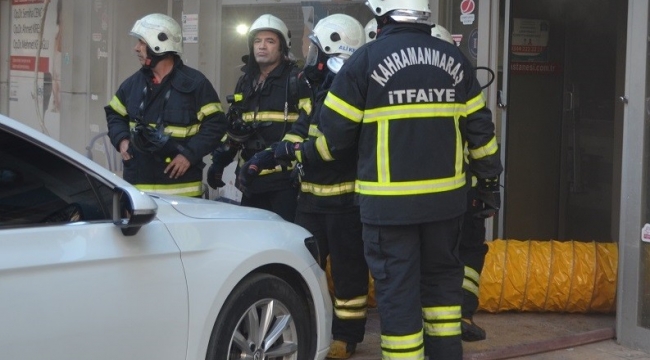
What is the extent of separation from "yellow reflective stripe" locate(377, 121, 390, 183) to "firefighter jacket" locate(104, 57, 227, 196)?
189 cm

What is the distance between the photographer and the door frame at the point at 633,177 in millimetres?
6180

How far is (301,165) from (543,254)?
2.22 meters

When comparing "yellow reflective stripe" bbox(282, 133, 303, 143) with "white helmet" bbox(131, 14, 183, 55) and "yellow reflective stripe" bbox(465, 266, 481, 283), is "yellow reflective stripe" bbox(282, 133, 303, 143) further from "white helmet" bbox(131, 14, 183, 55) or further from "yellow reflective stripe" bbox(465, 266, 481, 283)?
"yellow reflective stripe" bbox(465, 266, 481, 283)

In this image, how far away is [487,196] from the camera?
548 centimetres

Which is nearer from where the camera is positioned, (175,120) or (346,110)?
(346,110)

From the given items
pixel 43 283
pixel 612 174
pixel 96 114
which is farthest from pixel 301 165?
pixel 96 114

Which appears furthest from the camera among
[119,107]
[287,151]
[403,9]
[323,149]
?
[119,107]

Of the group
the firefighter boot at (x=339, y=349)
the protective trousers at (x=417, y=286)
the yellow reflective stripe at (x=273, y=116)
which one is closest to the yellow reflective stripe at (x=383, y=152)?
the protective trousers at (x=417, y=286)

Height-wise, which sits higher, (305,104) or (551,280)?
(305,104)

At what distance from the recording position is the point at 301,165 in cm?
567

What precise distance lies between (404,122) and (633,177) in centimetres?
208

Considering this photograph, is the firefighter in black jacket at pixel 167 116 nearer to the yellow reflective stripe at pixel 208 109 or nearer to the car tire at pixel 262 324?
the yellow reflective stripe at pixel 208 109

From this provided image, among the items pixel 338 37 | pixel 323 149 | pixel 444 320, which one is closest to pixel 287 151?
pixel 323 149

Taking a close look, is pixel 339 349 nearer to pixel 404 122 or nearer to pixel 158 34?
pixel 404 122
